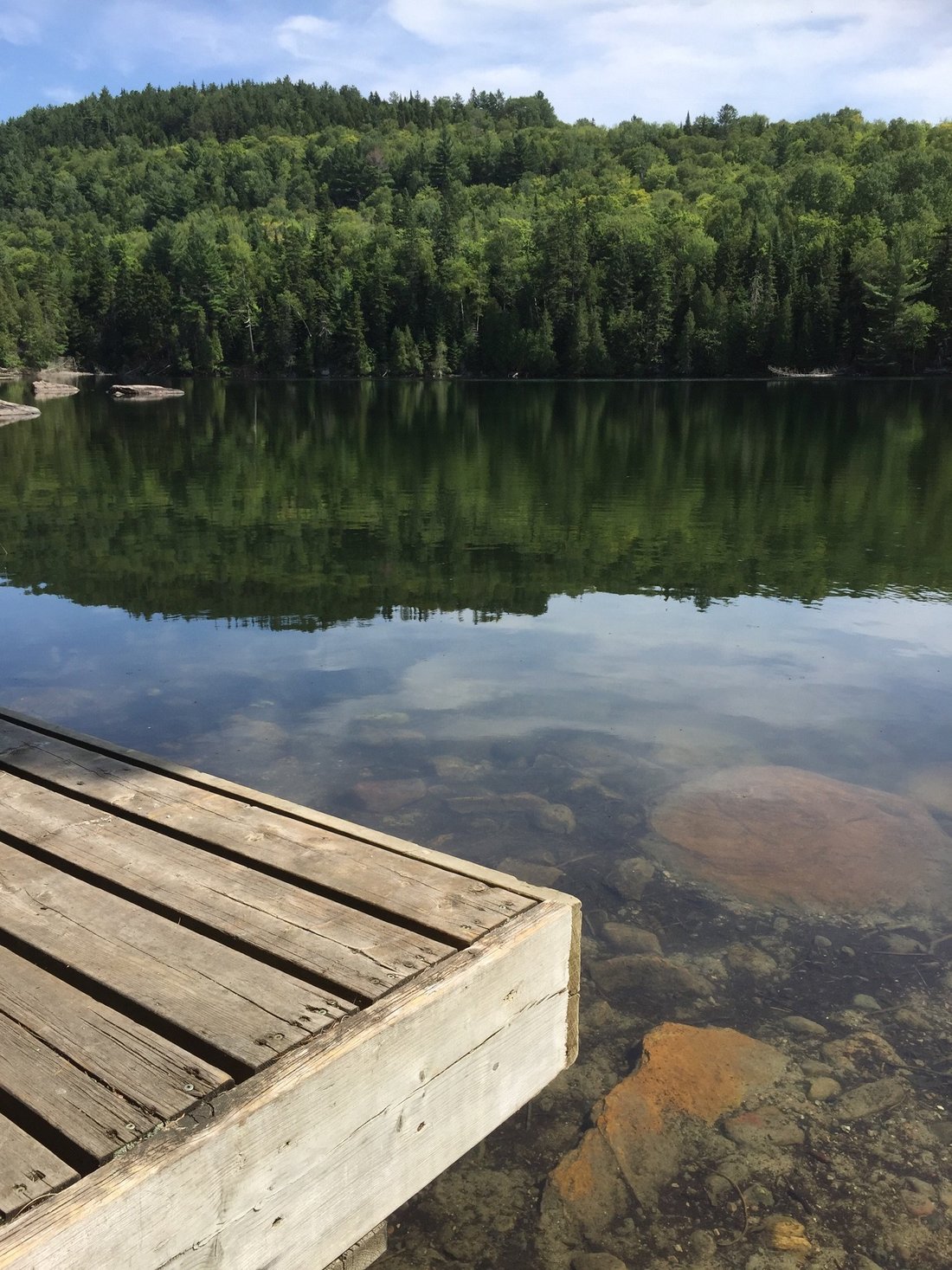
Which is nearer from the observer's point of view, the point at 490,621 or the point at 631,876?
the point at 631,876

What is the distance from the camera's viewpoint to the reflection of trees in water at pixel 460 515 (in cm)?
1266

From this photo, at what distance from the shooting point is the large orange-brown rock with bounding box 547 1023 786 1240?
3.53 meters

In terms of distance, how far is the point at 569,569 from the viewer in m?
13.6

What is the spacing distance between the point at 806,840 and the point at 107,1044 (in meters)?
4.66

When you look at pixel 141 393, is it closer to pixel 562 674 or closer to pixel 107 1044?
pixel 562 674

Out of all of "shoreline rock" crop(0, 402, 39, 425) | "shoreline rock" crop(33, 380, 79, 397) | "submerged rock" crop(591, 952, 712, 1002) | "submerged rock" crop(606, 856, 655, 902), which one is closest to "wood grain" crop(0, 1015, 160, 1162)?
"submerged rock" crop(591, 952, 712, 1002)

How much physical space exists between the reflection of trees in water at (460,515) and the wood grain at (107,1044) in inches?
325

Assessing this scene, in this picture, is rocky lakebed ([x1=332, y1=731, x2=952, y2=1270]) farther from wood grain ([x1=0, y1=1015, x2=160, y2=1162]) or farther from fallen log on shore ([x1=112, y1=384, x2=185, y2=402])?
fallen log on shore ([x1=112, y1=384, x2=185, y2=402])

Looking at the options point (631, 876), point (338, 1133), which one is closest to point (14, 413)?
point (631, 876)

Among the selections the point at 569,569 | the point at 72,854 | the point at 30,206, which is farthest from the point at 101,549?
the point at 30,206

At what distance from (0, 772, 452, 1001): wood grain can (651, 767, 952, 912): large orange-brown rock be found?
123 inches

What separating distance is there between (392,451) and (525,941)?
27093 mm

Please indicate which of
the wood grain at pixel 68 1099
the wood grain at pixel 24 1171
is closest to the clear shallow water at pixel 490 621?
the wood grain at pixel 68 1099

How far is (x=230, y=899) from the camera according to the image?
10.4ft
